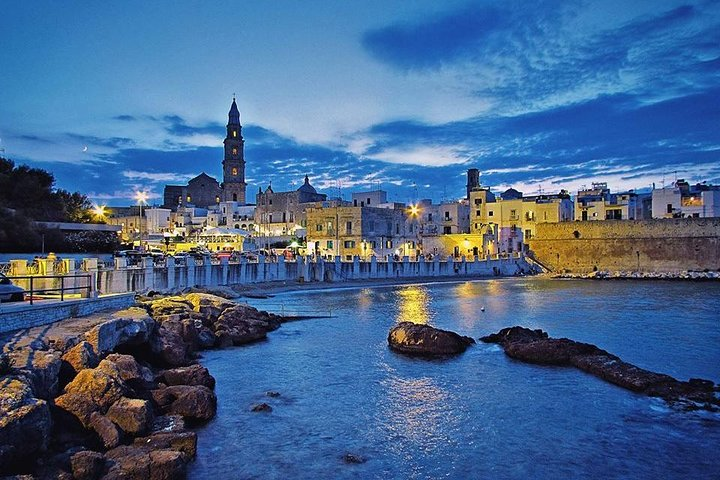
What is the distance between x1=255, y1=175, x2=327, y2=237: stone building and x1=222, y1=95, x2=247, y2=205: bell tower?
95.3ft

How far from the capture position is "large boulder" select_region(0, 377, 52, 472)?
8.95 m

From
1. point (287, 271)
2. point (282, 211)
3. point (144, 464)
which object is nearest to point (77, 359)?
point (144, 464)

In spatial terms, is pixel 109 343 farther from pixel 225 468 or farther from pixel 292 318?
pixel 292 318

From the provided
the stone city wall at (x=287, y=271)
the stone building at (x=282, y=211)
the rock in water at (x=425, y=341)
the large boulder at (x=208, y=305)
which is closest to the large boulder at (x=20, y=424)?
the rock in water at (x=425, y=341)

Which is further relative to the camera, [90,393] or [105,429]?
[90,393]

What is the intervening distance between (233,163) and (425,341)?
4516 inches

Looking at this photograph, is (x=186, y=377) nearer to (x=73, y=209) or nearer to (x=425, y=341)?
(x=425, y=341)

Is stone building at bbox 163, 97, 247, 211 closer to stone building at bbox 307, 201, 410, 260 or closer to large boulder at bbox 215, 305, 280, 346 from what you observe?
stone building at bbox 307, 201, 410, 260

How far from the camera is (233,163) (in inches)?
5138

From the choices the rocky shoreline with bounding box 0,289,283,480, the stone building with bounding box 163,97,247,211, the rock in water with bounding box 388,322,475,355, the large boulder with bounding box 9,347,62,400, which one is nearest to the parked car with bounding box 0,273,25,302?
the rocky shoreline with bounding box 0,289,283,480

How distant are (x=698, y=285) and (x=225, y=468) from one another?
205ft

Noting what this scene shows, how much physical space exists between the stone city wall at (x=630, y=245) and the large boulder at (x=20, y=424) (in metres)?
75.3

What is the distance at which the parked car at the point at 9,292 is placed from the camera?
58.0ft

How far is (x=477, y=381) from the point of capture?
17.8m
